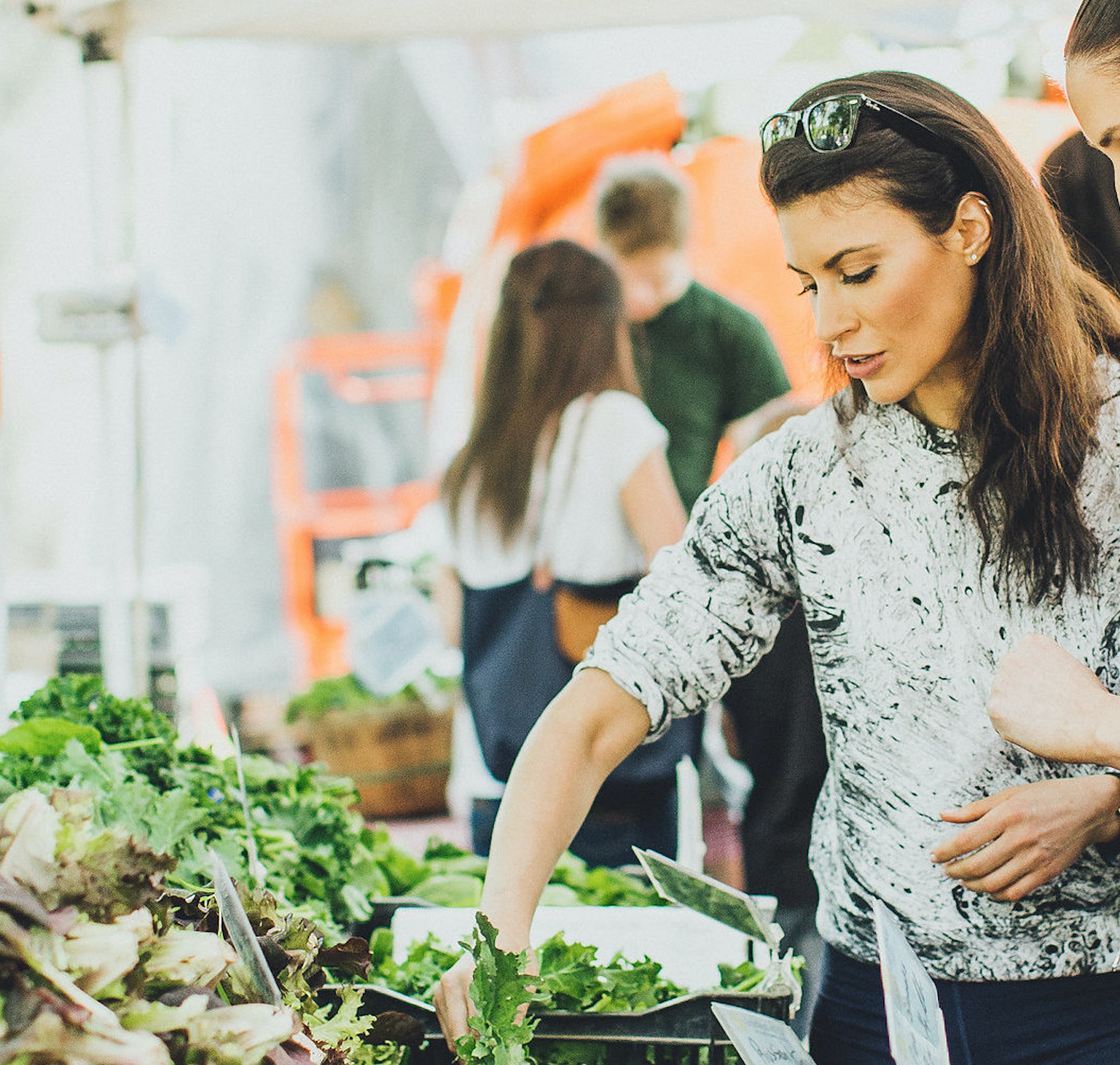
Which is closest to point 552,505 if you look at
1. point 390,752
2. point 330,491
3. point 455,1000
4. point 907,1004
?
point 455,1000

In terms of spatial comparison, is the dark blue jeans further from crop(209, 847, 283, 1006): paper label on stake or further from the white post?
the white post

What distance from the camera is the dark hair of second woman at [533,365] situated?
270cm

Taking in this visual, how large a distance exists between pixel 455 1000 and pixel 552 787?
245 mm

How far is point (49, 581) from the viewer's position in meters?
4.31

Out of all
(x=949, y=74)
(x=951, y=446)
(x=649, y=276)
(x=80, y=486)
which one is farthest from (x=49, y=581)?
(x=951, y=446)

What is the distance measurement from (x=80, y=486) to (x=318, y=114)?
2716mm

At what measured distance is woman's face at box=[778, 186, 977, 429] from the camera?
1296 millimetres

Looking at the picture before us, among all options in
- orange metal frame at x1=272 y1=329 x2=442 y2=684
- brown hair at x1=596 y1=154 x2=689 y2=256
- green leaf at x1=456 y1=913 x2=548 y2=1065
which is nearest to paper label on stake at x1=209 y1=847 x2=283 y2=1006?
green leaf at x1=456 y1=913 x2=548 y2=1065

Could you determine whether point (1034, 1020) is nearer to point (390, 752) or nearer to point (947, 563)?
point (947, 563)

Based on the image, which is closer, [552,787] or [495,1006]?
[495,1006]

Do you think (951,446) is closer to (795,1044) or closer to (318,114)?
(795,1044)

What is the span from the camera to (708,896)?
1323 millimetres

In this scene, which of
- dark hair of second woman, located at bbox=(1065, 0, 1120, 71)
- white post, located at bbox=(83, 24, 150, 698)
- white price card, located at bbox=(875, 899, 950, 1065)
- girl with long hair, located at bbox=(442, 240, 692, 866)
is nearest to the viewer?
white price card, located at bbox=(875, 899, 950, 1065)

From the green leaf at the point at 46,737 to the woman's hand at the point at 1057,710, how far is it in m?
1.14
